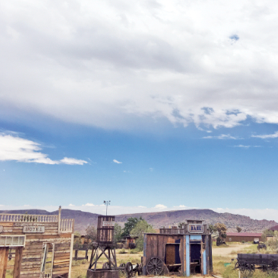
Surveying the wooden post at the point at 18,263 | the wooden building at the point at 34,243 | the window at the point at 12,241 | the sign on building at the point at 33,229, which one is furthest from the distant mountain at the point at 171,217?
the window at the point at 12,241

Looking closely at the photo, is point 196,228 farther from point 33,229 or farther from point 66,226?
point 33,229

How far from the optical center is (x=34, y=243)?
2011 cm

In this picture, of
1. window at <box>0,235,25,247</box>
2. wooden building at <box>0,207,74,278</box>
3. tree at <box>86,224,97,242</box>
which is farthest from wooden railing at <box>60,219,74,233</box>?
tree at <box>86,224,97,242</box>

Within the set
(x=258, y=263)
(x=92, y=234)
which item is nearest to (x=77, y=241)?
(x=92, y=234)

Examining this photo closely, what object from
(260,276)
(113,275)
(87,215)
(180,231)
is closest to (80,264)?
(113,275)

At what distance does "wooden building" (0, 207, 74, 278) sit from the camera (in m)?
19.2

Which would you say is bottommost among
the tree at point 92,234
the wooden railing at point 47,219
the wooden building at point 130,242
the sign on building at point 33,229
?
the wooden building at point 130,242

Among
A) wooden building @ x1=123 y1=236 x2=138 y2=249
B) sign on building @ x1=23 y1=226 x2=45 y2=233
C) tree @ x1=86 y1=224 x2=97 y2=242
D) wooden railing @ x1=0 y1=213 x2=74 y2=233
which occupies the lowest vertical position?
wooden building @ x1=123 y1=236 x2=138 y2=249

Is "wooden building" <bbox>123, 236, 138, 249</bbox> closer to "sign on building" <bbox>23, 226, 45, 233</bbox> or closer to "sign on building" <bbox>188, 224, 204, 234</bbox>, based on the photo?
"sign on building" <bbox>188, 224, 204, 234</bbox>

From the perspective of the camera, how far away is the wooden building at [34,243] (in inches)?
754

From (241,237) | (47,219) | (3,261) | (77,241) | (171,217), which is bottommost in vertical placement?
(241,237)

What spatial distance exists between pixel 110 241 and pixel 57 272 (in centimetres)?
468

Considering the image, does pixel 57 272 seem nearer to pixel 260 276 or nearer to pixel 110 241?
pixel 110 241

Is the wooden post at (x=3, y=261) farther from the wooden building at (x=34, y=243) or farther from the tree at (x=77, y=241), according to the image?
the tree at (x=77, y=241)
